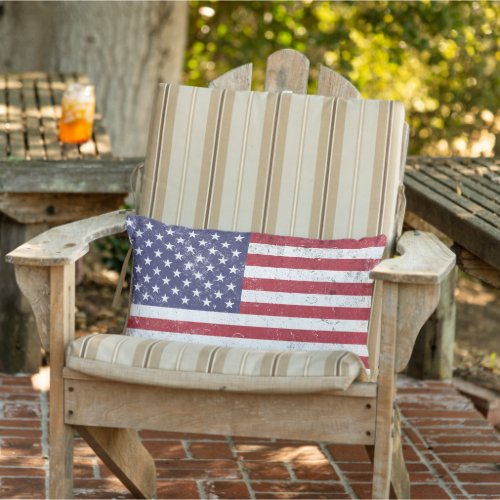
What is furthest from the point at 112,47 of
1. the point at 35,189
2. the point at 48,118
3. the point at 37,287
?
the point at 37,287

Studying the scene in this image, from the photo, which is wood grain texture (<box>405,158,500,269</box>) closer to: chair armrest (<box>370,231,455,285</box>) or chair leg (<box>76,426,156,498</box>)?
chair armrest (<box>370,231,455,285</box>)

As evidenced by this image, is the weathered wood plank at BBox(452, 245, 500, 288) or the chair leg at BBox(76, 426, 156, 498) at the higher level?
the weathered wood plank at BBox(452, 245, 500, 288)

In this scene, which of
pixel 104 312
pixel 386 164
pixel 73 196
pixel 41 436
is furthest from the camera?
pixel 104 312

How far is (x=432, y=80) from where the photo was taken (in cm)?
646

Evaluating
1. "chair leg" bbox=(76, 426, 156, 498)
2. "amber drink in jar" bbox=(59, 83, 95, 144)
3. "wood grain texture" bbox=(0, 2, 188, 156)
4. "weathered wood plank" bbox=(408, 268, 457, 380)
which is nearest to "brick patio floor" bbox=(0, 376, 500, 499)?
"chair leg" bbox=(76, 426, 156, 498)

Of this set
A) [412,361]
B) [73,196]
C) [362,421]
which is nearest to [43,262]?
[362,421]

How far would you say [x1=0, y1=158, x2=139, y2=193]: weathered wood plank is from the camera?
3.36 meters

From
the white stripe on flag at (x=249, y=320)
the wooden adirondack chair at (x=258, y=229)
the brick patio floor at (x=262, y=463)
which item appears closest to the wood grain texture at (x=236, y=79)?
the wooden adirondack chair at (x=258, y=229)

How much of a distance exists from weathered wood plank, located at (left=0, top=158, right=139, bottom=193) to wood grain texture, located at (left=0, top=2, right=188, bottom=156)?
1.85 metres

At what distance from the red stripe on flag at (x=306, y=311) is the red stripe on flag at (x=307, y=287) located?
0.04m

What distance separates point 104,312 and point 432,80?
2.81 meters

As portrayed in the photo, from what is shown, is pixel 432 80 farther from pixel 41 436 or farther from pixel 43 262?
pixel 43 262

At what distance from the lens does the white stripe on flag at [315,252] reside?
2.65m

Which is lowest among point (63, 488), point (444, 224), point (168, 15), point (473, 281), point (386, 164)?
point (473, 281)
